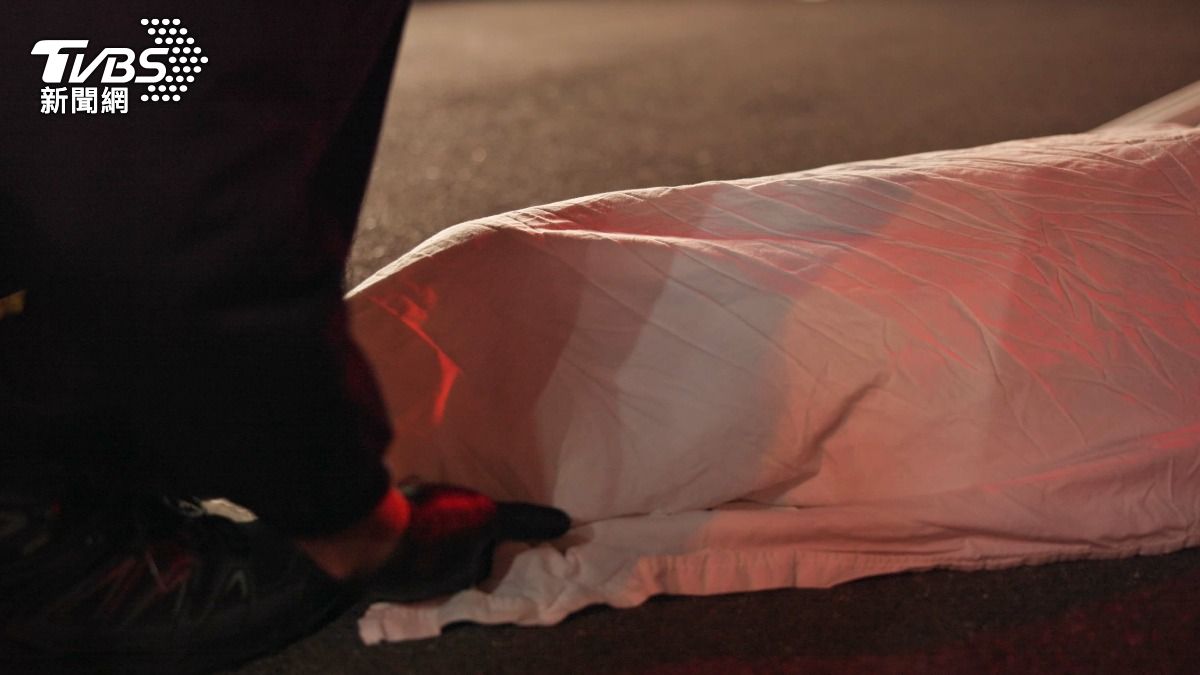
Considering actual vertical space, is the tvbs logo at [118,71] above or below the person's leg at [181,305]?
above

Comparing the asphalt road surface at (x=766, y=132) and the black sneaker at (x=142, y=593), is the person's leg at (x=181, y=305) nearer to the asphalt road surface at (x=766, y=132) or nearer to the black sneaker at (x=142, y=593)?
the black sneaker at (x=142, y=593)

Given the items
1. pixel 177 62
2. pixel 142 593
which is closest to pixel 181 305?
pixel 177 62

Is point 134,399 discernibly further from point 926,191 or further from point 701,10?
point 701,10

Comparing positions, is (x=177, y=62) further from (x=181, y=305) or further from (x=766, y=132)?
(x=766, y=132)

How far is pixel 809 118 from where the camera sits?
113 inches

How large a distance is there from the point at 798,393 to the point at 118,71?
596 millimetres

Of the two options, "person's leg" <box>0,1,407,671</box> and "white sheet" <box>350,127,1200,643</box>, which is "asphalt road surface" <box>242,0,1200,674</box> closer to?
"white sheet" <box>350,127,1200,643</box>

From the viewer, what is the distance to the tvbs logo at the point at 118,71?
749 millimetres

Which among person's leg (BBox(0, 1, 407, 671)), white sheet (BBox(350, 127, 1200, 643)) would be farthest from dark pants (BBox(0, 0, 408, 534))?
white sheet (BBox(350, 127, 1200, 643))

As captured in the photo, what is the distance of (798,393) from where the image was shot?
102 centimetres

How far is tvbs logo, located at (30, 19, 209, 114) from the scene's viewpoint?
749mm

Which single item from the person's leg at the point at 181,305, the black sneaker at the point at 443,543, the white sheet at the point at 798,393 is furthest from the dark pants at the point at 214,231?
the white sheet at the point at 798,393

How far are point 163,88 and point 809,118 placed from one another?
231cm

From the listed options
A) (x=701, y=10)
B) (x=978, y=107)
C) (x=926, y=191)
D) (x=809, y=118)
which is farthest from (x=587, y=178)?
(x=701, y=10)
